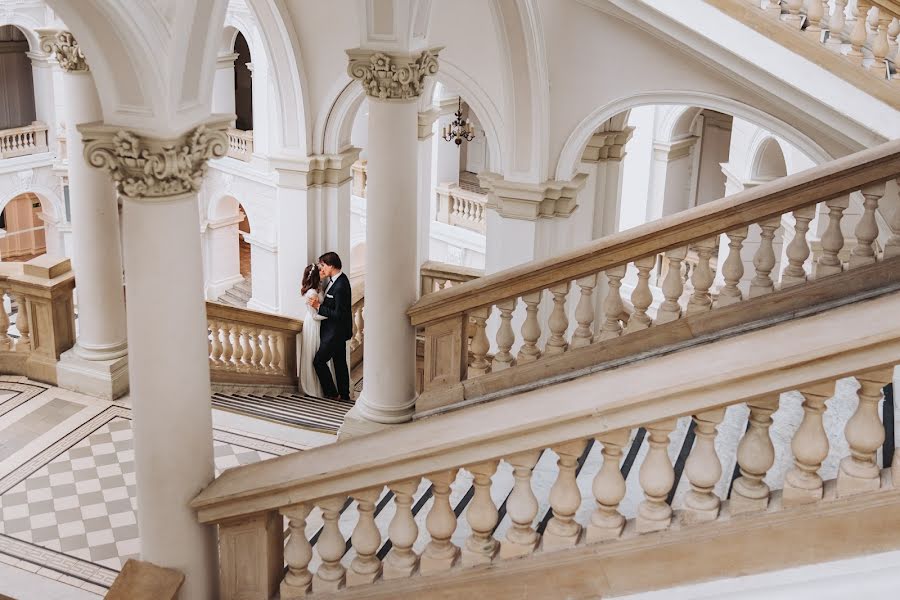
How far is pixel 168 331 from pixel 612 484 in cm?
226

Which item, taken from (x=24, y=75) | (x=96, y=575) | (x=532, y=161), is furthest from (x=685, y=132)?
(x=24, y=75)

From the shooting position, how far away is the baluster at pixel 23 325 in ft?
28.6

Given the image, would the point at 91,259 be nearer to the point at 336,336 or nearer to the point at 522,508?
the point at 336,336

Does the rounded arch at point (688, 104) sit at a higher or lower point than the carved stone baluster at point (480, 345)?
higher

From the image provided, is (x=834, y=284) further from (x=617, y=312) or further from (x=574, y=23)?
(x=574, y=23)

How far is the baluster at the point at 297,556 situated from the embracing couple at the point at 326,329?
5775 millimetres

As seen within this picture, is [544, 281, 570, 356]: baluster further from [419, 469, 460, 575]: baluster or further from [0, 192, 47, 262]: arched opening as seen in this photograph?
[0, 192, 47, 262]: arched opening

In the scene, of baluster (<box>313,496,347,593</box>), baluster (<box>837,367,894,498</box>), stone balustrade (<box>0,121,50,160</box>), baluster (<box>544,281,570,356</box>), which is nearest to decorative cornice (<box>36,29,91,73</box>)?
baluster (<box>544,281,570,356</box>)

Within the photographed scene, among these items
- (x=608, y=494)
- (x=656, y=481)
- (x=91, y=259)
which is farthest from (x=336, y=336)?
(x=656, y=481)

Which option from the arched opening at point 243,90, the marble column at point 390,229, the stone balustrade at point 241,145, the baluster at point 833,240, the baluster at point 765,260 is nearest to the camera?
the baluster at point 833,240

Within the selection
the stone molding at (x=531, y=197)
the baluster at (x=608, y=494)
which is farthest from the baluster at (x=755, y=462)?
the stone molding at (x=531, y=197)

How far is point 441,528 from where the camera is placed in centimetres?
408

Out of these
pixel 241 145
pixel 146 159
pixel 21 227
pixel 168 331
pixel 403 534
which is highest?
pixel 146 159

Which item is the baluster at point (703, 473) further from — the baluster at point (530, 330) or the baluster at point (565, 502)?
the baluster at point (530, 330)
